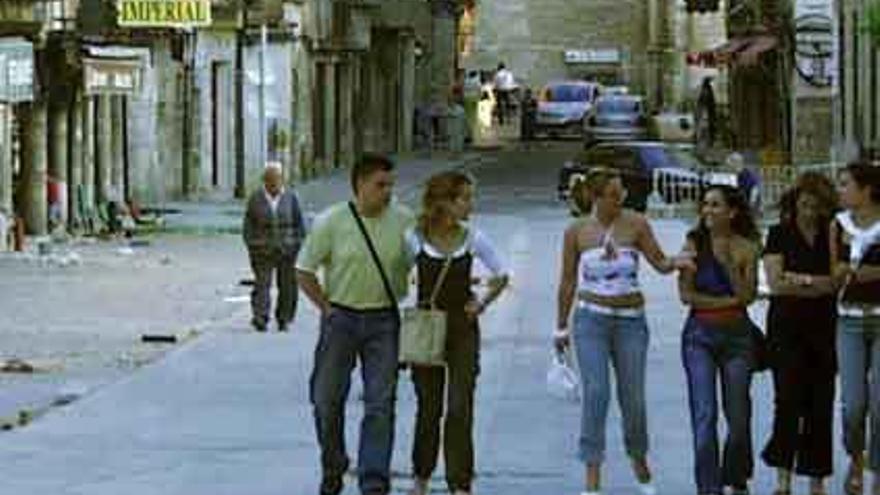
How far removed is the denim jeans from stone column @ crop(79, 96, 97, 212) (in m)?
30.7

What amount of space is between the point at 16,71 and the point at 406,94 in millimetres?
37303

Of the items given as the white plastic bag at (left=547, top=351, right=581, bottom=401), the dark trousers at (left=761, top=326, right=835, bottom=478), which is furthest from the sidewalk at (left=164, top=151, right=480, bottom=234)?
the dark trousers at (left=761, top=326, right=835, bottom=478)

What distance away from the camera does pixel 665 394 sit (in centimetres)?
1825

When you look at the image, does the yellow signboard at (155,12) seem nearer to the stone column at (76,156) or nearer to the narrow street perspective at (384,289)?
the narrow street perspective at (384,289)

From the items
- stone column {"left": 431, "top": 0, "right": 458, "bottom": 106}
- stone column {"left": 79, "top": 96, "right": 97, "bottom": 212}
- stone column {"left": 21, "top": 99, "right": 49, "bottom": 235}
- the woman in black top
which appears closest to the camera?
the woman in black top

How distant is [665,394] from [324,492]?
5.97 m

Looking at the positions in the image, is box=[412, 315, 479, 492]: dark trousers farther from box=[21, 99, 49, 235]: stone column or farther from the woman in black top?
box=[21, 99, 49, 235]: stone column

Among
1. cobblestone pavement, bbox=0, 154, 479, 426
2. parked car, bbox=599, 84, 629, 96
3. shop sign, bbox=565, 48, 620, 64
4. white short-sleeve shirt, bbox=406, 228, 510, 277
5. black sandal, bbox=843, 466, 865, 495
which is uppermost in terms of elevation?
shop sign, bbox=565, 48, 620, 64

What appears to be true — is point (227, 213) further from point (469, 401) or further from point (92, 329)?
point (469, 401)

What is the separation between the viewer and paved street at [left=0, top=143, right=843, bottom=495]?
13.9m

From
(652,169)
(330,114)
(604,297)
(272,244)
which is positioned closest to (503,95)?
(330,114)

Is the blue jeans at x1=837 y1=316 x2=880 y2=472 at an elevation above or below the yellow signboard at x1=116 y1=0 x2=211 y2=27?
below

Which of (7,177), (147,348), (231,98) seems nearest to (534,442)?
(147,348)

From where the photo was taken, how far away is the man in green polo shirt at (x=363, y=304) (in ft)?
40.1
